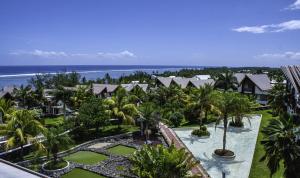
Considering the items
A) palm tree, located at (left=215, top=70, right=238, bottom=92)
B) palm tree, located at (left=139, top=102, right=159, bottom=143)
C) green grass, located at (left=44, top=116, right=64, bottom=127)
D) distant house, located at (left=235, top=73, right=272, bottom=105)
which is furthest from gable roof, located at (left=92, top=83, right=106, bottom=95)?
palm tree, located at (left=139, top=102, right=159, bottom=143)

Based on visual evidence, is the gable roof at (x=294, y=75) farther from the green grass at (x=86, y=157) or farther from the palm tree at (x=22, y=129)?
the palm tree at (x=22, y=129)

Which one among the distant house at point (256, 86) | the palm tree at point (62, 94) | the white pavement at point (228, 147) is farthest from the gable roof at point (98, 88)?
the white pavement at point (228, 147)

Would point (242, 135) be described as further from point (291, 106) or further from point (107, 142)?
point (107, 142)

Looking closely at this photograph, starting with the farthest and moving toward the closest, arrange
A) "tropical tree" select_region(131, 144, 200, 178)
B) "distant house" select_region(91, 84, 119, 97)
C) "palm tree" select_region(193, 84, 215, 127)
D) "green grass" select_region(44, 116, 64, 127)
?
"distant house" select_region(91, 84, 119, 97)
"green grass" select_region(44, 116, 64, 127)
"palm tree" select_region(193, 84, 215, 127)
"tropical tree" select_region(131, 144, 200, 178)

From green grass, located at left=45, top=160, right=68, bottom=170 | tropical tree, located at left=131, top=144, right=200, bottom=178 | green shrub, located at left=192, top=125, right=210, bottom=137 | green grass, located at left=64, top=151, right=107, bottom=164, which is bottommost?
green grass, located at left=64, top=151, right=107, bottom=164

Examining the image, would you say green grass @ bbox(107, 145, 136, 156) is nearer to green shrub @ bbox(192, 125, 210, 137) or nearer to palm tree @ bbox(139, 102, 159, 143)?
palm tree @ bbox(139, 102, 159, 143)

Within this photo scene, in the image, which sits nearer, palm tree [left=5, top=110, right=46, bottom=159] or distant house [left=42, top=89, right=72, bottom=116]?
palm tree [left=5, top=110, right=46, bottom=159]

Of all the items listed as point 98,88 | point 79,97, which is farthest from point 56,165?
point 98,88
